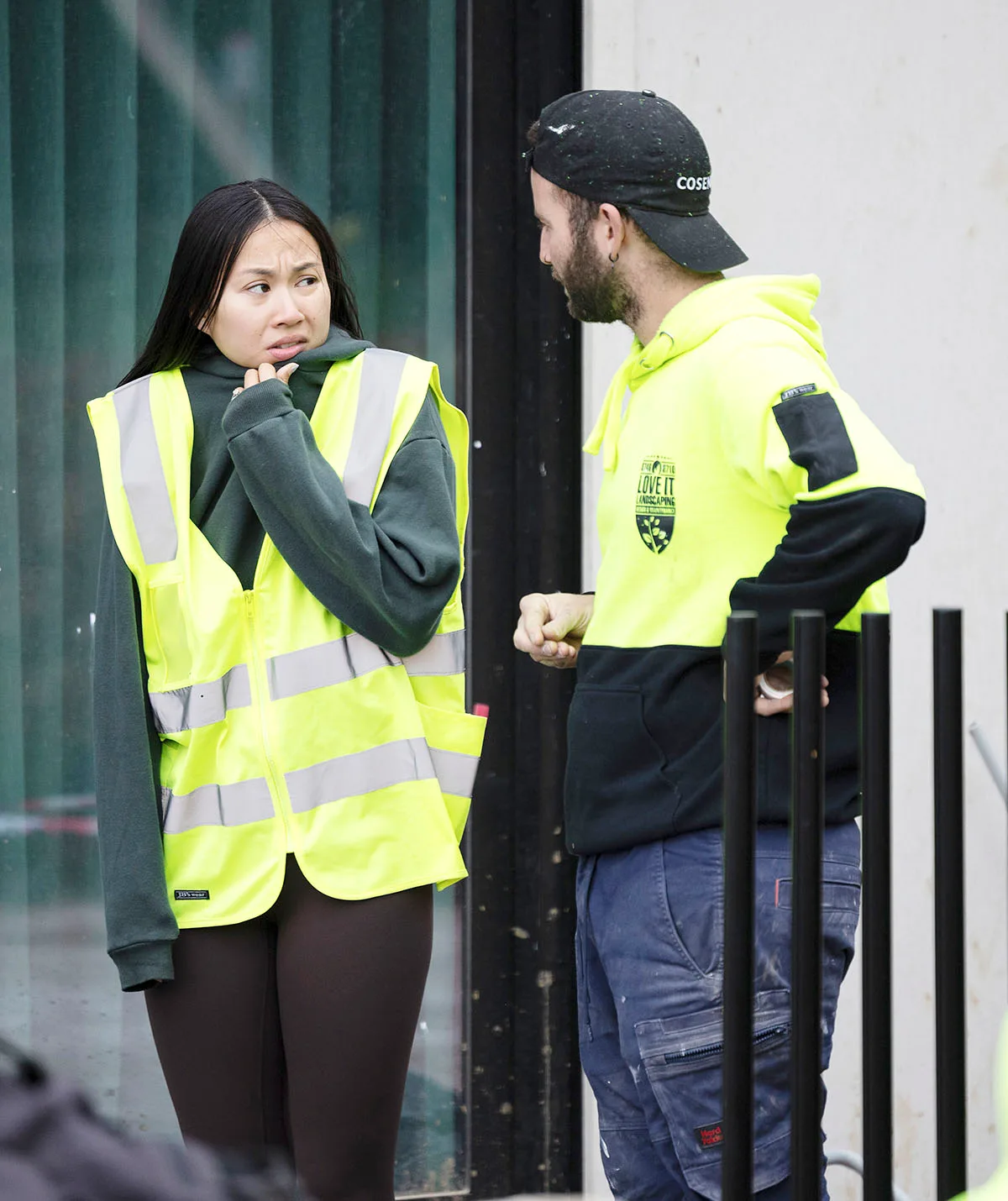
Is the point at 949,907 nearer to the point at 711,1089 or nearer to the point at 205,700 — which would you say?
the point at 711,1089

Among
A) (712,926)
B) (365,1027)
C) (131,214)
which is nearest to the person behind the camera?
(712,926)

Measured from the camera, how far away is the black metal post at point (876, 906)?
1.43m

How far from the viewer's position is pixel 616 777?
7.04 ft

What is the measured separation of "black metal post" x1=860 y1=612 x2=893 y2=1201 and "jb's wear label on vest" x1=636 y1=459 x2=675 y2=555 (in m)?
0.68

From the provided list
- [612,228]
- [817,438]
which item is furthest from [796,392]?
[612,228]

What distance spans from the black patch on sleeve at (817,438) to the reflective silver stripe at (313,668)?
69 cm

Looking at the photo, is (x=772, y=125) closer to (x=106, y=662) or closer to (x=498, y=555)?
(x=498, y=555)

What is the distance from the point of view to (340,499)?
214cm

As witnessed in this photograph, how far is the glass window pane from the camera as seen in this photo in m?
3.31

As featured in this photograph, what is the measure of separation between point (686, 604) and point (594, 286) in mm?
512

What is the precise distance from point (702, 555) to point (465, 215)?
1655mm

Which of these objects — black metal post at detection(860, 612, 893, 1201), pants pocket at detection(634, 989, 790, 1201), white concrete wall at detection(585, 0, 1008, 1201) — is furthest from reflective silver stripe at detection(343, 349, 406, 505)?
white concrete wall at detection(585, 0, 1008, 1201)

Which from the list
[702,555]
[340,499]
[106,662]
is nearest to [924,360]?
[702,555]

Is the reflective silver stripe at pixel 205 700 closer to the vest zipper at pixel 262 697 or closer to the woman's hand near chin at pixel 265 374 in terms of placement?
the vest zipper at pixel 262 697
